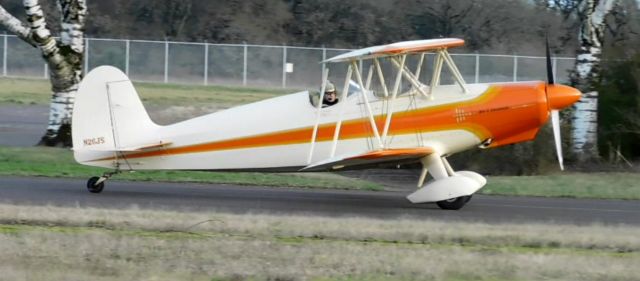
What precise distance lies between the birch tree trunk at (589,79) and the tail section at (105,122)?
997 cm

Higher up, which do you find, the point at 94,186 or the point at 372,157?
the point at 372,157

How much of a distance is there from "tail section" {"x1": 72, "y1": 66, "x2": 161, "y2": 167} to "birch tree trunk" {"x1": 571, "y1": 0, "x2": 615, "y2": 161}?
32.7 feet

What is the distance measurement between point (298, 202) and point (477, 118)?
2942mm

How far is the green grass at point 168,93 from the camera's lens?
36.4 m

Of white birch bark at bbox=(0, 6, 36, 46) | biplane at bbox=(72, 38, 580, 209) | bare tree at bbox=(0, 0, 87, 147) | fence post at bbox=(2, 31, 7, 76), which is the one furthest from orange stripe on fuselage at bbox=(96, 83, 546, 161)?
fence post at bbox=(2, 31, 7, 76)

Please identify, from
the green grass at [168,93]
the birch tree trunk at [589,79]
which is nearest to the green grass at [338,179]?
the birch tree trunk at [589,79]

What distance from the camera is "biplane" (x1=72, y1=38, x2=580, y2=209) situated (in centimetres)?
1505

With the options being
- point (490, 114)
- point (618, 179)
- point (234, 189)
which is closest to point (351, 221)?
point (490, 114)

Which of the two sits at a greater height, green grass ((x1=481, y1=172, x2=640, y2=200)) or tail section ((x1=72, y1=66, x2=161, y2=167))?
tail section ((x1=72, y1=66, x2=161, y2=167))

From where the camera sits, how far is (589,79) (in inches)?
867

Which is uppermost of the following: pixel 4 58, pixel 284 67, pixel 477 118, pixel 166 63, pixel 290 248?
pixel 290 248

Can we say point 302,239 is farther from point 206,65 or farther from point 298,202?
point 206,65

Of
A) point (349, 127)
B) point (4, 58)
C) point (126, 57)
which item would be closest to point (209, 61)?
point (126, 57)

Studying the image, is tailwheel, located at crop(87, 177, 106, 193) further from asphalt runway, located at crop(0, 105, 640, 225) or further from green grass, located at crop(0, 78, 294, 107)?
green grass, located at crop(0, 78, 294, 107)
